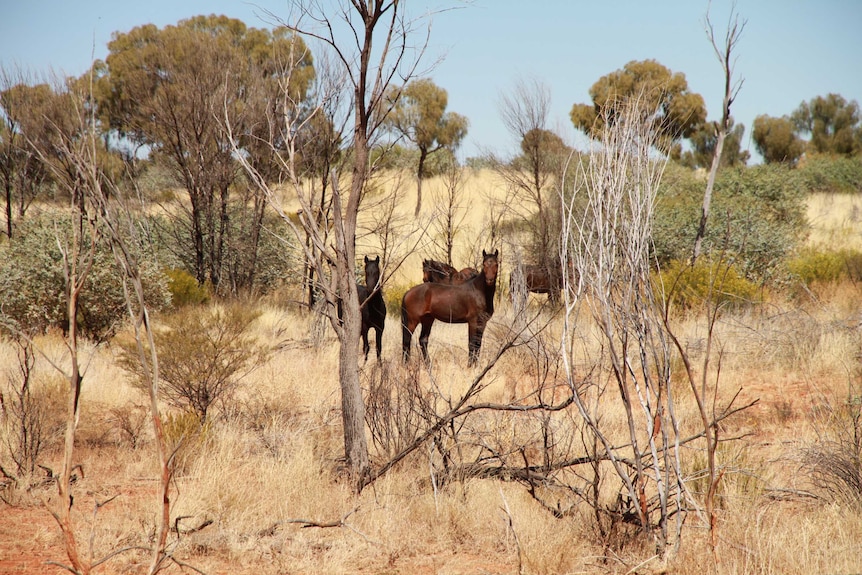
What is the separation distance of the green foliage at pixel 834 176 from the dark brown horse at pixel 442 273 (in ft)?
80.5

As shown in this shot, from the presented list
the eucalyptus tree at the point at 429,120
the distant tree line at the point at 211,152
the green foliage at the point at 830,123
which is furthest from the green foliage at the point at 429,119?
the green foliage at the point at 830,123

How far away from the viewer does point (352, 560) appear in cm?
454

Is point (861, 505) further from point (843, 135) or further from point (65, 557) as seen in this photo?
point (843, 135)

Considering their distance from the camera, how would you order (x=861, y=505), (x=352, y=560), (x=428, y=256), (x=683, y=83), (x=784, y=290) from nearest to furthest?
(x=352, y=560) < (x=861, y=505) < (x=784, y=290) < (x=428, y=256) < (x=683, y=83)

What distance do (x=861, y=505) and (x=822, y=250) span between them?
18.3 meters

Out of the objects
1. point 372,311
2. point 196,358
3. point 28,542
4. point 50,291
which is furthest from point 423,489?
point 50,291

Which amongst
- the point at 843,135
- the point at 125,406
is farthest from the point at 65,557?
the point at 843,135

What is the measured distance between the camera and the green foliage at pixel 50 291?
11.4m

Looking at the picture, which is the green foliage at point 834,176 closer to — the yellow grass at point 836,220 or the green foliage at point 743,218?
the yellow grass at point 836,220

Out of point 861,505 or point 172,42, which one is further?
point 172,42

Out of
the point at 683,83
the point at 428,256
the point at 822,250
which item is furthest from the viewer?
the point at 683,83

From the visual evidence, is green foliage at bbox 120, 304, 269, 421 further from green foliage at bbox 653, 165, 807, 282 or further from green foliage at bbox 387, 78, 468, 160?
green foliage at bbox 387, 78, 468, 160

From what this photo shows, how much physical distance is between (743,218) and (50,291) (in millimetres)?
15230

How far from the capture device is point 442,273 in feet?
48.5
